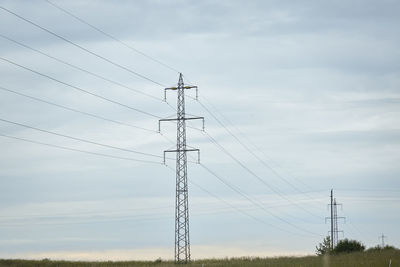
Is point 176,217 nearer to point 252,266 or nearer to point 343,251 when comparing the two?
point 252,266

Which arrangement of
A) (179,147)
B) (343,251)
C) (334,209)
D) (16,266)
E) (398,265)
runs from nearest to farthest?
(398,265) → (179,147) → (16,266) → (343,251) → (334,209)

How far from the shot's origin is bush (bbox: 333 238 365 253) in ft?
283

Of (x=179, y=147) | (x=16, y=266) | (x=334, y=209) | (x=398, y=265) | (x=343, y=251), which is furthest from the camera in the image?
(x=334, y=209)

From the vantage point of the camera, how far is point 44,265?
7638cm

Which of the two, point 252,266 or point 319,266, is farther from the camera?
point 252,266

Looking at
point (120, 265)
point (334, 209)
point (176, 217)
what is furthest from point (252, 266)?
point (334, 209)

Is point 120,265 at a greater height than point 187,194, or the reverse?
point 187,194

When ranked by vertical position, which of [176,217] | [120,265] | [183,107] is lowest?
[120,265]

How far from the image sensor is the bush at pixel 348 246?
86125 millimetres

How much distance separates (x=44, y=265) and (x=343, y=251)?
39445 millimetres

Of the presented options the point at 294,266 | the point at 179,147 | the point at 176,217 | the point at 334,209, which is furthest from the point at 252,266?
the point at 334,209

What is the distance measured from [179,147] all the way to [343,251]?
4270 centimetres

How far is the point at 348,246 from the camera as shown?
86.8 m

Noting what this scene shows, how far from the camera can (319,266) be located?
1971 inches
